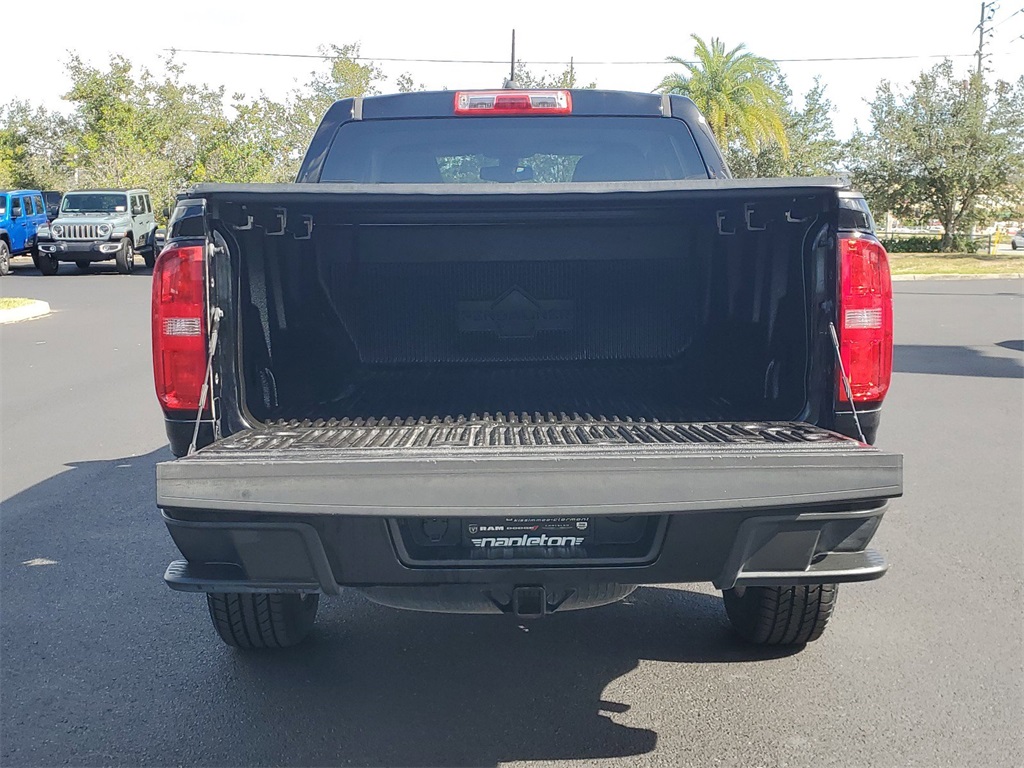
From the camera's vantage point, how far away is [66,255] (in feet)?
86.7

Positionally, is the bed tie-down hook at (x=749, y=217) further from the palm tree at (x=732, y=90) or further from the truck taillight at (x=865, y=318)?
the palm tree at (x=732, y=90)

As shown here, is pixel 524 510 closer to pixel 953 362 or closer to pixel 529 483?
pixel 529 483

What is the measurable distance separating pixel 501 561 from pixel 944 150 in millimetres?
38490

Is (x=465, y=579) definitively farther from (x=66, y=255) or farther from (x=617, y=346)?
(x=66, y=255)

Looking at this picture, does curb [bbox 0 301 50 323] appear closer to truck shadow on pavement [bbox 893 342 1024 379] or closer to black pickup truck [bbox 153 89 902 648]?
truck shadow on pavement [bbox 893 342 1024 379]

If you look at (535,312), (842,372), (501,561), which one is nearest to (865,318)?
(842,372)

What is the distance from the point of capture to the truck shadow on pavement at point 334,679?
10.1 feet

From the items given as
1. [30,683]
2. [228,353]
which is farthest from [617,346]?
[30,683]

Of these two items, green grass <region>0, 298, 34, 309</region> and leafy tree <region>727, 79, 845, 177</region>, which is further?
leafy tree <region>727, 79, 845, 177</region>

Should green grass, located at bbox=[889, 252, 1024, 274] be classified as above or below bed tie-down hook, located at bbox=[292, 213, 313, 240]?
below

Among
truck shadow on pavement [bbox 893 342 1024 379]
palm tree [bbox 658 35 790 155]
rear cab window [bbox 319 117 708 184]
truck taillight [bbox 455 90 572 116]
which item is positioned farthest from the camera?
palm tree [bbox 658 35 790 155]

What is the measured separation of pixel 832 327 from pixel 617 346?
57.2 inches

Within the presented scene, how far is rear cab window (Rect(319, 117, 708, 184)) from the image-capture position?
461cm

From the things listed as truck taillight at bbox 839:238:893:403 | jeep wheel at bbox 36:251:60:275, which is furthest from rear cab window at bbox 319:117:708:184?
jeep wheel at bbox 36:251:60:275
